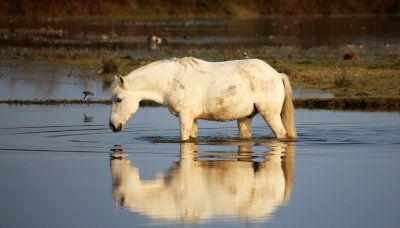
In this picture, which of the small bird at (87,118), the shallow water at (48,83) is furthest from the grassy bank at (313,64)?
the small bird at (87,118)

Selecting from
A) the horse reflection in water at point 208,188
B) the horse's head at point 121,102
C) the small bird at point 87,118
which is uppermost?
the horse's head at point 121,102

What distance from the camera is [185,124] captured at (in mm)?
12258

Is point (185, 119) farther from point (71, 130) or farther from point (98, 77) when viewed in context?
point (98, 77)

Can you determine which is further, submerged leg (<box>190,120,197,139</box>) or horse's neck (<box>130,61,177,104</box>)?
submerged leg (<box>190,120,197,139</box>)

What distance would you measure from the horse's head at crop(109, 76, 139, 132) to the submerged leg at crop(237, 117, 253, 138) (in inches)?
68.2

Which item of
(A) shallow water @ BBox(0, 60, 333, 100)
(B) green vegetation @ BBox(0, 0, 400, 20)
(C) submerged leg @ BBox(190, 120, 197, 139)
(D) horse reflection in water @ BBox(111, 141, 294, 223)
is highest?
(B) green vegetation @ BBox(0, 0, 400, 20)

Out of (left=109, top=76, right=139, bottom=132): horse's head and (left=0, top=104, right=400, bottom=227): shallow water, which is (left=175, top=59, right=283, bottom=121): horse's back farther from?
(left=109, top=76, right=139, bottom=132): horse's head

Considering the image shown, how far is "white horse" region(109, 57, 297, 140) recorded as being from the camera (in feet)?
39.9

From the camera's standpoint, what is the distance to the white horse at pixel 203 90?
39.9 feet

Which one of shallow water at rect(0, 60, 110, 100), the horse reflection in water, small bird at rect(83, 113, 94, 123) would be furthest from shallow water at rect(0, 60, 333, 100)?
the horse reflection in water

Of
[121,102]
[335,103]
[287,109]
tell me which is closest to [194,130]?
[121,102]

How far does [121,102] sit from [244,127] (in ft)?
6.63

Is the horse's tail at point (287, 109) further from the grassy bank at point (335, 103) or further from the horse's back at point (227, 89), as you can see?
the grassy bank at point (335, 103)

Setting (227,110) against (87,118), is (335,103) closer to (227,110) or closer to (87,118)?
(87,118)
